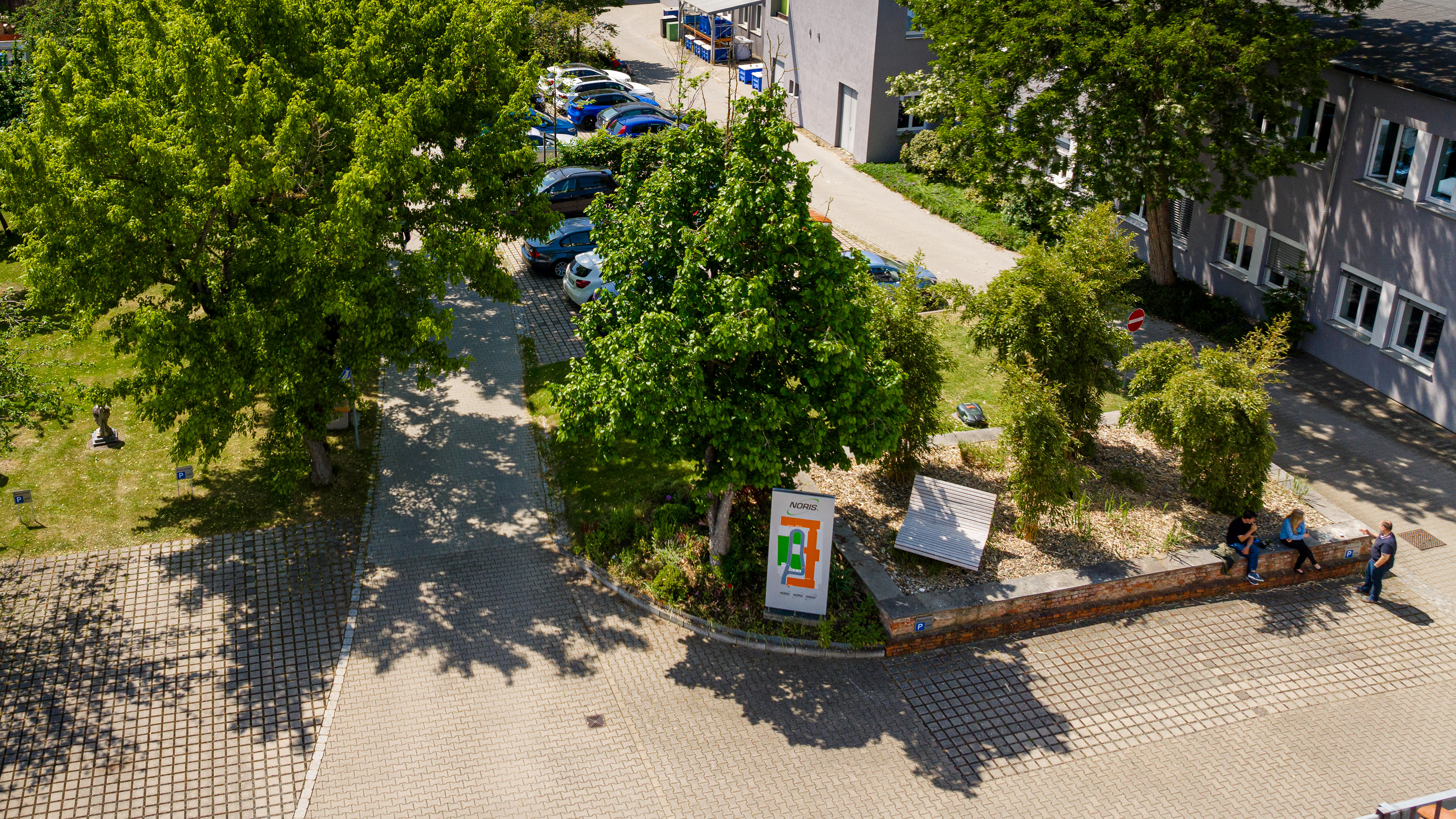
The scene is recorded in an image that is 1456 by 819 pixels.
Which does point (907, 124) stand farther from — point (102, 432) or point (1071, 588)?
point (102, 432)

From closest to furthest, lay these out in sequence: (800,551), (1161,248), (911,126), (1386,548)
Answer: (800,551)
(1386,548)
(1161,248)
(911,126)

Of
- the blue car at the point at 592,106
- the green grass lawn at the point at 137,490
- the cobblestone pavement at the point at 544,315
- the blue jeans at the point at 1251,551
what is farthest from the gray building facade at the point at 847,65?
the blue jeans at the point at 1251,551

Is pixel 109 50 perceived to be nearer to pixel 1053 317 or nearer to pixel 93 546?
pixel 93 546

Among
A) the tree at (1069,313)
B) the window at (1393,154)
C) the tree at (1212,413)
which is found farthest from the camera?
the window at (1393,154)

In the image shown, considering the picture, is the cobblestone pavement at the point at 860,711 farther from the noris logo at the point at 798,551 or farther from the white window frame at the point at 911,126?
the white window frame at the point at 911,126

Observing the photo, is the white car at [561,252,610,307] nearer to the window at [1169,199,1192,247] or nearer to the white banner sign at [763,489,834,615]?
the white banner sign at [763,489,834,615]

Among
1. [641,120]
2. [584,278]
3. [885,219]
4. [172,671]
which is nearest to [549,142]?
[641,120]

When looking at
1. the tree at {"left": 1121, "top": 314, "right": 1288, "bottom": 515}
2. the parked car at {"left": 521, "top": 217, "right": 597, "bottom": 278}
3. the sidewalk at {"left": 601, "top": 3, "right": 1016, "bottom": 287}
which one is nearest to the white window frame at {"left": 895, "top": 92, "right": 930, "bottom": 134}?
the sidewalk at {"left": 601, "top": 3, "right": 1016, "bottom": 287}
